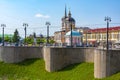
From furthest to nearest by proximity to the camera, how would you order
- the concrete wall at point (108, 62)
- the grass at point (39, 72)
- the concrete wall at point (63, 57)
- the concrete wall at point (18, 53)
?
the concrete wall at point (18, 53) → the concrete wall at point (63, 57) → the grass at point (39, 72) → the concrete wall at point (108, 62)

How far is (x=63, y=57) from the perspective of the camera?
4434 centimetres

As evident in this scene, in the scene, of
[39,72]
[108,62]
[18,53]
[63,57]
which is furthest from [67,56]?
[108,62]

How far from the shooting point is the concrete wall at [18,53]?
170ft

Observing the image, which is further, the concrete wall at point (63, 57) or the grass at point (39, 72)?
the concrete wall at point (63, 57)

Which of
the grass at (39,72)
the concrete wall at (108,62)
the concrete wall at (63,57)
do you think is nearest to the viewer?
the concrete wall at (108,62)

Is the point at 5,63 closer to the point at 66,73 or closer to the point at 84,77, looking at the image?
the point at 66,73

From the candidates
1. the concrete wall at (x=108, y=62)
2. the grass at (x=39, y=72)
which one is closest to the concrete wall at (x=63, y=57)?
the grass at (x=39, y=72)

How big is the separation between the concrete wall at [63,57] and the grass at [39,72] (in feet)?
3.17

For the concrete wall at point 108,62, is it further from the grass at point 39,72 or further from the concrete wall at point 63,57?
the concrete wall at point 63,57

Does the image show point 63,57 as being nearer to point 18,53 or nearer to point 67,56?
point 67,56

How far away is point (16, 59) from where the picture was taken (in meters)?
51.7

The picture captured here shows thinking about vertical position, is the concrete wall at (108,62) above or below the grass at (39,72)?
above

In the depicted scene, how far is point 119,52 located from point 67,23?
A: 4266 inches

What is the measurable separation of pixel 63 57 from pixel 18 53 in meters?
10.3
